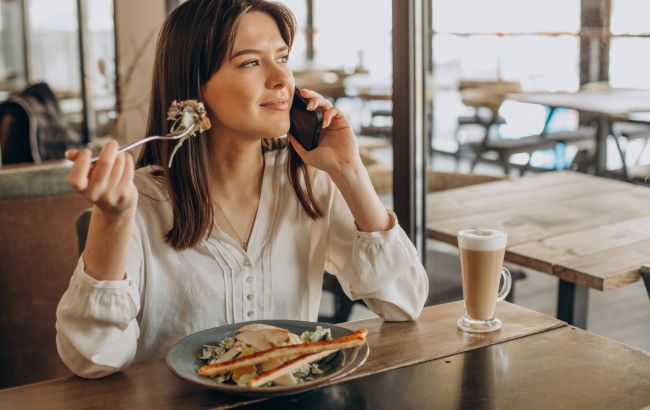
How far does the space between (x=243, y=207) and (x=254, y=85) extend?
274 mm

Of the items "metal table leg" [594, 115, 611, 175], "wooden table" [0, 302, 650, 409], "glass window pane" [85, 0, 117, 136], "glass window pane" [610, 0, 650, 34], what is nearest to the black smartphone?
"wooden table" [0, 302, 650, 409]

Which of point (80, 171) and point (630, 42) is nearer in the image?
point (80, 171)

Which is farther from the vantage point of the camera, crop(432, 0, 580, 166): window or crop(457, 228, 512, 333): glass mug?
crop(432, 0, 580, 166): window

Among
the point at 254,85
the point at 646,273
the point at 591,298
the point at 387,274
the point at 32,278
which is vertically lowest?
the point at 591,298

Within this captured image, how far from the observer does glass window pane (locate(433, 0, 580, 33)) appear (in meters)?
2.49

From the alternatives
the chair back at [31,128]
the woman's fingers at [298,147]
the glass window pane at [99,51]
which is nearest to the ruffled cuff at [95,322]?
the woman's fingers at [298,147]

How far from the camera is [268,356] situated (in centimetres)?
123

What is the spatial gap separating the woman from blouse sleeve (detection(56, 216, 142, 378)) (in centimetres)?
5

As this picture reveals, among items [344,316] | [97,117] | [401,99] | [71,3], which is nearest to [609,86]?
[401,99]

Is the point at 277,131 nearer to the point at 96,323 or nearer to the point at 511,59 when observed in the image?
the point at 96,323

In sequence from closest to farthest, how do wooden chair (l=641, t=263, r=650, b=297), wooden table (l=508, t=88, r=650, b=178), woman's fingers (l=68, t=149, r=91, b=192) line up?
1. woman's fingers (l=68, t=149, r=91, b=192)
2. wooden chair (l=641, t=263, r=650, b=297)
3. wooden table (l=508, t=88, r=650, b=178)

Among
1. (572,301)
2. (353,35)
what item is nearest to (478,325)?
(572,301)

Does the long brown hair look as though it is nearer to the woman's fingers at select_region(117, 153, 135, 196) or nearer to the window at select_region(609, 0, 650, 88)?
the woman's fingers at select_region(117, 153, 135, 196)

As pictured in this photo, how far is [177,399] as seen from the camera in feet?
4.12
